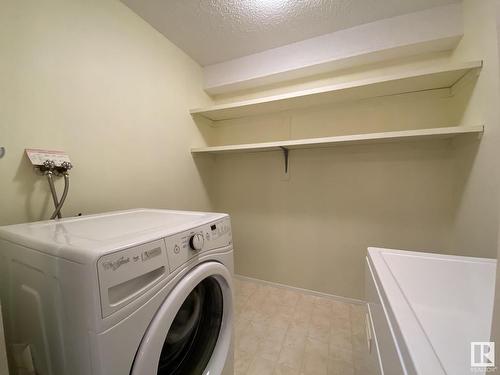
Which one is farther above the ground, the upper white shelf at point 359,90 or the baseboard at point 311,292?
the upper white shelf at point 359,90

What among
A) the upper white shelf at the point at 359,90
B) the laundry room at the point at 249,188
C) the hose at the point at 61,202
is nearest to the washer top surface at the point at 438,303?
the laundry room at the point at 249,188

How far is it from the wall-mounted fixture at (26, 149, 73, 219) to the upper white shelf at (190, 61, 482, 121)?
3.39ft

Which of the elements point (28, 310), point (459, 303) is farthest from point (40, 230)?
point (459, 303)

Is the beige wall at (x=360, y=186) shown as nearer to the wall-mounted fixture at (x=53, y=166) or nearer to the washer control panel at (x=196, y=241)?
the washer control panel at (x=196, y=241)

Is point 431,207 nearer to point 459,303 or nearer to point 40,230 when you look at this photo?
point 459,303

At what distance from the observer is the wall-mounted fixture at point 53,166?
849mm

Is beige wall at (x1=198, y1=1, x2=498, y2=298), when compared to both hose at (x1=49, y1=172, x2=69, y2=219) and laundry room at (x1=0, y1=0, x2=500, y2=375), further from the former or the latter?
hose at (x1=49, y1=172, x2=69, y2=219)

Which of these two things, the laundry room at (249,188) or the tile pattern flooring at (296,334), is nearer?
the laundry room at (249,188)

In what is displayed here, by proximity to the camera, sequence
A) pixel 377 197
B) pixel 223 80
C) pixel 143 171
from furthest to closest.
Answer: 1. pixel 223 80
2. pixel 377 197
3. pixel 143 171

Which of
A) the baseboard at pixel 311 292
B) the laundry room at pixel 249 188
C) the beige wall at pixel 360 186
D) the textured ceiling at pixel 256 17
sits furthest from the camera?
the baseboard at pixel 311 292

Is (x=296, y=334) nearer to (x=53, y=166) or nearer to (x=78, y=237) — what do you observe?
(x=78, y=237)

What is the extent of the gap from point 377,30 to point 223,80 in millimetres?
1220

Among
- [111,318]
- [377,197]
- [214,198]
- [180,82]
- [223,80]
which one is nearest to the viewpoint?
[111,318]

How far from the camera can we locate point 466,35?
1146 mm
